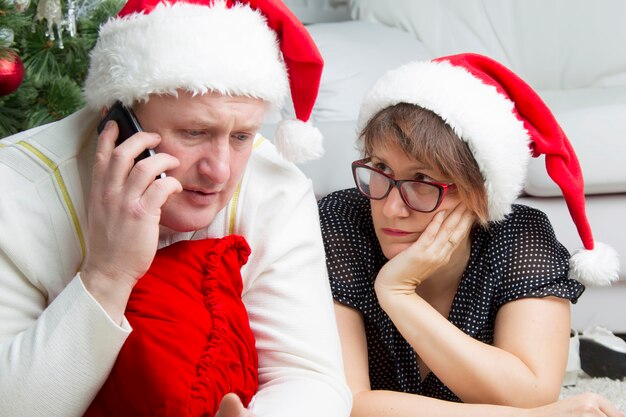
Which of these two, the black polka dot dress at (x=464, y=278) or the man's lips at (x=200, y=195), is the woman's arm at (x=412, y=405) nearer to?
the black polka dot dress at (x=464, y=278)

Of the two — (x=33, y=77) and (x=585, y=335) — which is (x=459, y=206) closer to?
(x=585, y=335)

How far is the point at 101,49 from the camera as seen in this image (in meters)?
1.16

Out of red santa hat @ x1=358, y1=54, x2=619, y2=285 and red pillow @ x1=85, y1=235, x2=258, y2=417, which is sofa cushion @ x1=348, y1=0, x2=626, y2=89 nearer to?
red santa hat @ x1=358, y1=54, x2=619, y2=285

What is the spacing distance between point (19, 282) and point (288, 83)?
0.46 meters

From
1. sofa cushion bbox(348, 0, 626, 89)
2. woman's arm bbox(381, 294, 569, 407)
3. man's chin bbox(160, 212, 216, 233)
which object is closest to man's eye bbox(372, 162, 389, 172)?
woman's arm bbox(381, 294, 569, 407)

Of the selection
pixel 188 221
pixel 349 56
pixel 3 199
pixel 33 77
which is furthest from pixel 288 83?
pixel 349 56

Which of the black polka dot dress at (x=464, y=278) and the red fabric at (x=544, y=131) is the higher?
the red fabric at (x=544, y=131)

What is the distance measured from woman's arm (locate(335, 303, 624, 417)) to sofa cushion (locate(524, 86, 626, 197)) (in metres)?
0.74

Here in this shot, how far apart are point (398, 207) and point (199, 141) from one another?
1.69 feet

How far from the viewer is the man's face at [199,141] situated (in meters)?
1.08

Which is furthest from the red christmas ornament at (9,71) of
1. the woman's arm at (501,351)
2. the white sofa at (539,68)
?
the white sofa at (539,68)

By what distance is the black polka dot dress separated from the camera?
1.58 m

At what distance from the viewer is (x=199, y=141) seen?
110 cm

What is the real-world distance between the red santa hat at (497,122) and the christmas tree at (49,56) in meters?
0.57
